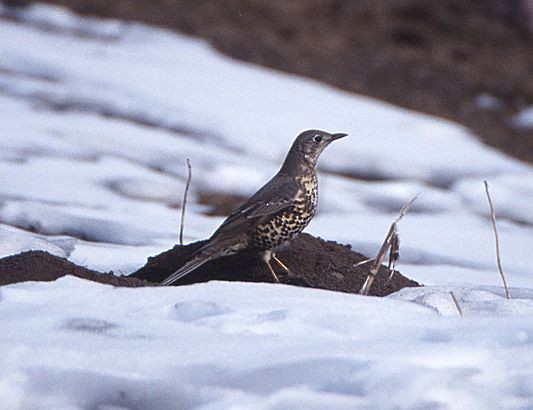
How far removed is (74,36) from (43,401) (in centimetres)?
1121

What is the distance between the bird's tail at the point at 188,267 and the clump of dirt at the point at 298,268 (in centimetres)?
12

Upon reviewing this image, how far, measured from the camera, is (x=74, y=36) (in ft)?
46.3

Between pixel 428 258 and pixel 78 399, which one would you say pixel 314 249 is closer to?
pixel 428 258

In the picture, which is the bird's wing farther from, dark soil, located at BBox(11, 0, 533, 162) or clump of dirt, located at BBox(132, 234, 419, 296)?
dark soil, located at BBox(11, 0, 533, 162)

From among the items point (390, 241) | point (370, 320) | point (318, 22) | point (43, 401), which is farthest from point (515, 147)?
point (43, 401)

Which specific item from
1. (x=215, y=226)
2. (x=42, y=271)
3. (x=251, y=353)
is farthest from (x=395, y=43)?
(x=251, y=353)

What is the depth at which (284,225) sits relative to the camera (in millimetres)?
5555

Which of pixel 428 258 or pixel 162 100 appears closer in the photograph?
pixel 428 258

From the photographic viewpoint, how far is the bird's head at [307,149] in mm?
5945

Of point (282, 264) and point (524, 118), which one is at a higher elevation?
point (282, 264)

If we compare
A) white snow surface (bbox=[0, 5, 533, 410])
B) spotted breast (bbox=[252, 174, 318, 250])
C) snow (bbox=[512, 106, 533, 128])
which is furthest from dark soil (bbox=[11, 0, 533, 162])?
spotted breast (bbox=[252, 174, 318, 250])

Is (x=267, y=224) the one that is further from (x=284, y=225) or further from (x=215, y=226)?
(x=215, y=226)

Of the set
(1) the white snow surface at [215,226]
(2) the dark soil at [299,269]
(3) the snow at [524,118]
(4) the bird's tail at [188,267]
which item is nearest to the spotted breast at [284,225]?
(2) the dark soil at [299,269]

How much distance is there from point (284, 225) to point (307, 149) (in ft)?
1.99
